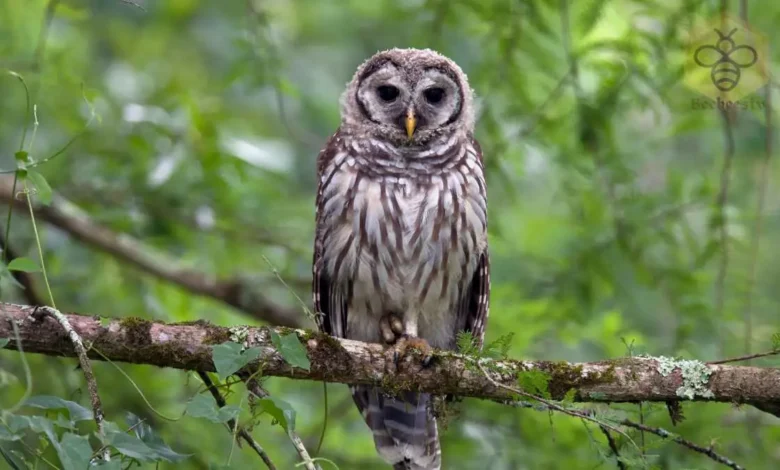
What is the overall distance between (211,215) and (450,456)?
1683mm

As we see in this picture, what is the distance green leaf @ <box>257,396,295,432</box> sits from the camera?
239cm

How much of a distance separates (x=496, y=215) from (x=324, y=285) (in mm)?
1289

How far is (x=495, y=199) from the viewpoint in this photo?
6777mm

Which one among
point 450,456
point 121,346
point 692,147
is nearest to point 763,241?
point 692,147

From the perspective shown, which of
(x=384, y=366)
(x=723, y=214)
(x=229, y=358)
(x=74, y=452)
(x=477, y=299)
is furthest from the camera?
(x=723, y=214)

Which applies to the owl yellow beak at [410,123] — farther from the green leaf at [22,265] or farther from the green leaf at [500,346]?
the green leaf at [22,265]

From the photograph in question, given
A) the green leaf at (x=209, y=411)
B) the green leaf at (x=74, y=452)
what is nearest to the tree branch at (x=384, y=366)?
the green leaf at (x=209, y=411)

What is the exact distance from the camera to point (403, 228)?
399 cm

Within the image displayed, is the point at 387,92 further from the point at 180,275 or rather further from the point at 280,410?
the point at 280,410

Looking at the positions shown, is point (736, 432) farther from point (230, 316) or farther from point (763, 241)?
point (763, 241)

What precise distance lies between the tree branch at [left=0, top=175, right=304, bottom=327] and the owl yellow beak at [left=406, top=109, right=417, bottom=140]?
Result: 1.43 meters

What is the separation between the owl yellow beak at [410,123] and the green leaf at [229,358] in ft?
5.93

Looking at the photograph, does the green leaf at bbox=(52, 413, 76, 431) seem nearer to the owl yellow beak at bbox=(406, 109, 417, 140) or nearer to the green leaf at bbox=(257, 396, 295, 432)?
the green leaf at bbox=(257, 396, 295, 432)

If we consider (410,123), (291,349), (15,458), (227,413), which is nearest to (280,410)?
(227,413)
